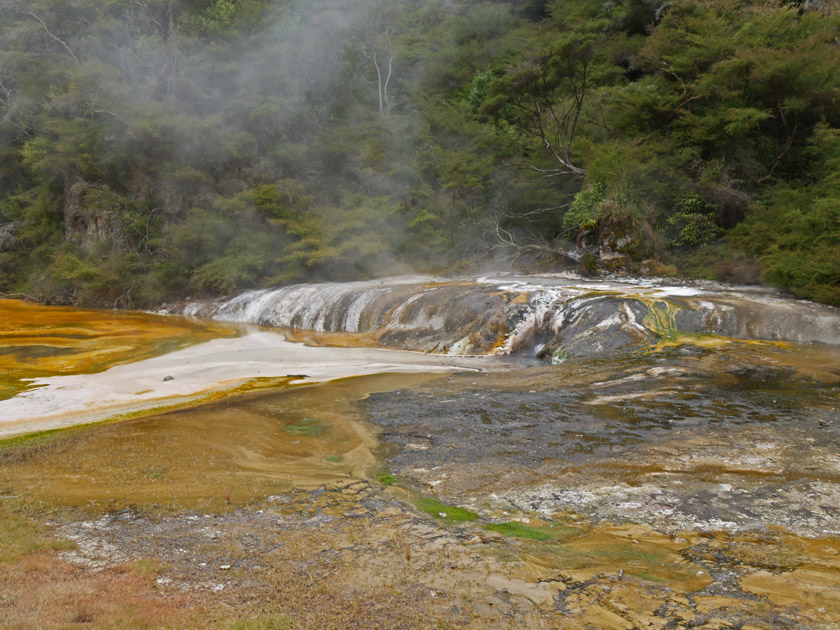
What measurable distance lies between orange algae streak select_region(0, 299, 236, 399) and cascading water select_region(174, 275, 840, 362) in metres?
3.48

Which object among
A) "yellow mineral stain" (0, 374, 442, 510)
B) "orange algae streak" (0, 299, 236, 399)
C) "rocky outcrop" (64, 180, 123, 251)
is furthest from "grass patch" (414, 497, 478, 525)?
"rocky outcrop" (64, 180, 123, 251)

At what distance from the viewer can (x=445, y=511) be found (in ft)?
13.1

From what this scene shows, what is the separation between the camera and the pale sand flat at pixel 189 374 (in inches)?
267

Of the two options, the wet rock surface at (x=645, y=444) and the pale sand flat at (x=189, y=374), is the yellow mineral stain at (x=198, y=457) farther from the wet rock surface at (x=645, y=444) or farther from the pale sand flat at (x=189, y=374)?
the pale sand flat at (x=189, y=374)

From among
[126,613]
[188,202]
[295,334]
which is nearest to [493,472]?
[126,613]

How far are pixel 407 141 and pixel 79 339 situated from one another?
14.1 meters

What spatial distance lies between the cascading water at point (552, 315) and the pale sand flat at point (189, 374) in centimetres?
111

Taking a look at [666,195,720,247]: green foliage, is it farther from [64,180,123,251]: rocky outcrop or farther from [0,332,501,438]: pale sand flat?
[64,180,123,251]: rocky outcrop

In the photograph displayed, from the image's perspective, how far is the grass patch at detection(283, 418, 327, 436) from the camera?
6102mm

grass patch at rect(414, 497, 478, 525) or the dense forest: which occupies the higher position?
the dense forest

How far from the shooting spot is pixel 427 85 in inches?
1004

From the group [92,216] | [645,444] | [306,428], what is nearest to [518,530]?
[645,444]

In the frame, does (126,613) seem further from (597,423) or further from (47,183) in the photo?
(47,183)

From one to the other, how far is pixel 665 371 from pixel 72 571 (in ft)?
23.8
